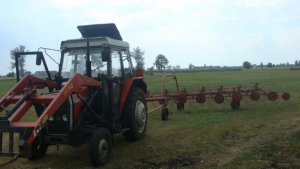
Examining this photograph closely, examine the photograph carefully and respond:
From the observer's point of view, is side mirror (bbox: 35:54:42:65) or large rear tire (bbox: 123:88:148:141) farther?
large rear tire (bbox: 123:88:148:141)

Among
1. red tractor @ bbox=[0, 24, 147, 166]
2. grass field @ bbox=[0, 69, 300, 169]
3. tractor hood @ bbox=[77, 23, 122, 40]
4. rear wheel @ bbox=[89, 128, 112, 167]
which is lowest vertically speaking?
grass field @ bbox=[0, 69, 300, 169]

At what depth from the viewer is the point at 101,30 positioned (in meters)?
10.3

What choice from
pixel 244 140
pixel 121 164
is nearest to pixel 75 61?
pixel 121 164

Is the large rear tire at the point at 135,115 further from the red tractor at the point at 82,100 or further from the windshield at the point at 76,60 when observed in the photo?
the windshield at the point at 76,60

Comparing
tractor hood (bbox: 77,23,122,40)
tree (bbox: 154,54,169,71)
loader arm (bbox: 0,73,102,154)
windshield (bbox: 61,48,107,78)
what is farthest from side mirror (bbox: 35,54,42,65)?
tree (bbox: 154,54,169,71)

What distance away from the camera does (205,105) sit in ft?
57.2

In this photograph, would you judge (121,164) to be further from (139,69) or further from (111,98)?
(139,69)

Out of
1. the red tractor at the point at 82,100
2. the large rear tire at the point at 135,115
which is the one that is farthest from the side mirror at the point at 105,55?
the large rear tire at the point at 135,115

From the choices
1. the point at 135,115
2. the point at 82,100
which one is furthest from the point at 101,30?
the point at 82,100

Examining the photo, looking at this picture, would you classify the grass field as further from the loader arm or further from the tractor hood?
the tractor hood

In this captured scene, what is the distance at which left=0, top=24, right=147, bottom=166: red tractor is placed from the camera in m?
7.35

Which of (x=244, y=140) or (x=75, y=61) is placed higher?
(x=75, y=61)

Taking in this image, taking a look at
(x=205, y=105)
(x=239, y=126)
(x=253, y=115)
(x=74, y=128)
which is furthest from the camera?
(x=205, y=105)

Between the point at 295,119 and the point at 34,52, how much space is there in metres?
7.81
